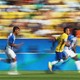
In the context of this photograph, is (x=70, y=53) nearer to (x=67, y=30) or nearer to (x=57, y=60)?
(x=57, y=60)

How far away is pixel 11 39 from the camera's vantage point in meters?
9.96

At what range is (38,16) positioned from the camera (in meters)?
11.1

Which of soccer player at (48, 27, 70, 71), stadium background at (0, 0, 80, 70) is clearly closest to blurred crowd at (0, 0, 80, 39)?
stadium background at (0, 0, 80, 70)

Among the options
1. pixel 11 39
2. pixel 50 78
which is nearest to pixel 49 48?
pixel 11 39

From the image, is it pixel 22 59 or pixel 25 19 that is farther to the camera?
pixel 25 19

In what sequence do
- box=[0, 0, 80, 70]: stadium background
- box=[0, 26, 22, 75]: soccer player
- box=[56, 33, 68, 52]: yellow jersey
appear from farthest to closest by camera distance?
box=[0, 0, 80, 70]: stadium background, box=[56, 33, 68, 52]: yellow jersey, box=[0, 26, 22, 75]: soccer player

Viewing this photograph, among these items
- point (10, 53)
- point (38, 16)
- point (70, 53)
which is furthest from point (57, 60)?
point (38, 16)

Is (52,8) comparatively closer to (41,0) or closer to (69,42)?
(41,0)

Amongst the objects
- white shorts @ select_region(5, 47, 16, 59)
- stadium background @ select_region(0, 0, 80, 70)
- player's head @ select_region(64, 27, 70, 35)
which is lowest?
white shorts @ select_region(5, 47, 16, 59)

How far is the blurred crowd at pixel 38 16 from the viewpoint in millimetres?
11023

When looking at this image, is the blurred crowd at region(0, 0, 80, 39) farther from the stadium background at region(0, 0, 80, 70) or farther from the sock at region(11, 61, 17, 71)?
the sock at region(11, 61, 17, 71)

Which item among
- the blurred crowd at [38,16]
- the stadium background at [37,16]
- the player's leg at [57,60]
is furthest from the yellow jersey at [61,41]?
the blurred crowd at [38,16]

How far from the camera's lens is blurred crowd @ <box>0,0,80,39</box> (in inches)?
434

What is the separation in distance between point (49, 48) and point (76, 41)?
0.81 meters
